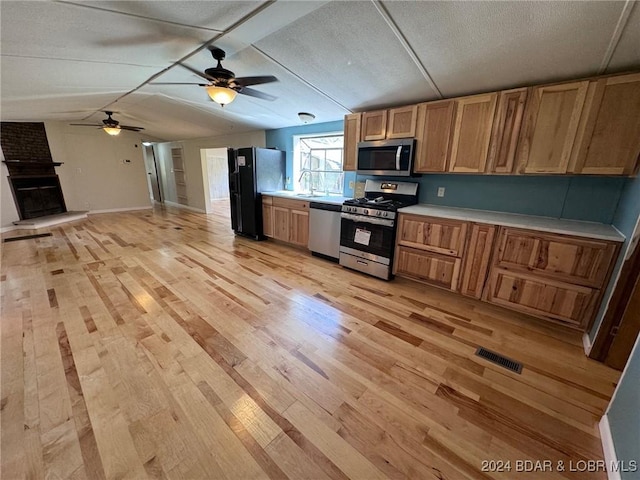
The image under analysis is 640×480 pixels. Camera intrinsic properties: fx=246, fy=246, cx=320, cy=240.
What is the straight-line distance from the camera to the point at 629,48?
1695 millimetres

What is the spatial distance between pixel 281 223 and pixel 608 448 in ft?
13.1

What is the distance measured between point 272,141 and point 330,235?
9.22 ft

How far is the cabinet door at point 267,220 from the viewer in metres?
4.49

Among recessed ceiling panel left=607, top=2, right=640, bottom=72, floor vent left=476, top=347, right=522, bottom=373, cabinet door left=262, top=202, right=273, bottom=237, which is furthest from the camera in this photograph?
cabinet door left=262, top=202, right=273, bottom=237

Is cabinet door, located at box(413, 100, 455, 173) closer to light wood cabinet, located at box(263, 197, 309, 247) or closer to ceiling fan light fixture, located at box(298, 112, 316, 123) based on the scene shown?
ceiling fan light fixture, located at box(298, 112, 316, 123)

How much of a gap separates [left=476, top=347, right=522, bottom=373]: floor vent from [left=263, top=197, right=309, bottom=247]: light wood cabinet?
2678mm

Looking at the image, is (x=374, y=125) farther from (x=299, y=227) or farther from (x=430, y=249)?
(x=299, y=227)

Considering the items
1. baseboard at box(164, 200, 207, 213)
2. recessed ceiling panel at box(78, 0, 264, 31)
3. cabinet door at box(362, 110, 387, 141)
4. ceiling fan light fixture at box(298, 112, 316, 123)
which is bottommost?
baseboard at box(164, 200, 207, 213)

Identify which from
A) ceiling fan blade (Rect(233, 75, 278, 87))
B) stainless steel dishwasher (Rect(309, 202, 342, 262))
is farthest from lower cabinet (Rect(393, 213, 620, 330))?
ceiling fan blade (Rect(233, 75, 278, 87))

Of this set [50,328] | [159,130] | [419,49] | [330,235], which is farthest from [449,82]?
[159,130]

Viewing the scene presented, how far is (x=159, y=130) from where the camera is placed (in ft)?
22.0

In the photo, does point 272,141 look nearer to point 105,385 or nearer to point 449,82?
point 449,82

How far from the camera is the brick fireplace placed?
5344mm

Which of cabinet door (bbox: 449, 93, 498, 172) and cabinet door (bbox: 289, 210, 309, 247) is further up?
cabinet door (bbox: 449, 93, 498, 172)
